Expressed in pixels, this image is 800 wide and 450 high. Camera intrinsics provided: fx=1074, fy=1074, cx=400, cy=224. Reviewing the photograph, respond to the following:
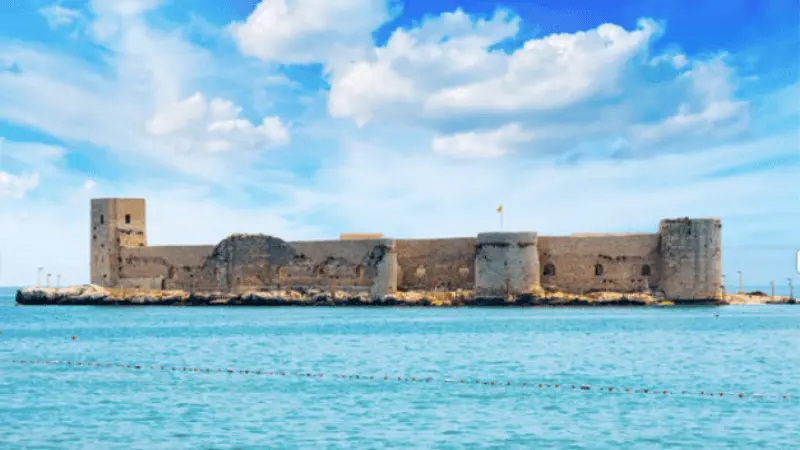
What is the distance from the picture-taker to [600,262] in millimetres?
41719

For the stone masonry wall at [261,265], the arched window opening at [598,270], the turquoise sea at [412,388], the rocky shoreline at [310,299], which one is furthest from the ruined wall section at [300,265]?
the turquoise sea at [412,388]

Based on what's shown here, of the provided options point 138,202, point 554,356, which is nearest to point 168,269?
point 138,202

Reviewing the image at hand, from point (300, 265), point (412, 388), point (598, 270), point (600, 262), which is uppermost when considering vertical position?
point (300, 265)

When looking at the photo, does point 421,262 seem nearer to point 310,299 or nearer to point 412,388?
point 310,299

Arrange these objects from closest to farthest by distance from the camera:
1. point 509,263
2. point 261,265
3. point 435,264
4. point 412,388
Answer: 1. point 412,388
2. point 509,263
3. point 435,264
4. point 261,265

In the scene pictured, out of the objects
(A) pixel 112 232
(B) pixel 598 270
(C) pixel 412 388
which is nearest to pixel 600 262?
(B) pixel 598 270

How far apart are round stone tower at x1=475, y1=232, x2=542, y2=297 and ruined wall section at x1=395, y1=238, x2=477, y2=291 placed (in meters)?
1.56

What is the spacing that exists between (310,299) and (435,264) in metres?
5.94

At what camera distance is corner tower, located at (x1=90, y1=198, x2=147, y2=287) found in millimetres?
48906

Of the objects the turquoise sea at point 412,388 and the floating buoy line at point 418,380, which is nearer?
the turquoise sea at point 412,388

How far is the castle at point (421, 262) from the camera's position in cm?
4034

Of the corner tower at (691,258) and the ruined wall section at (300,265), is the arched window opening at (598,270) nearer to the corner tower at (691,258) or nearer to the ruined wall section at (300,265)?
the corner tower at (691,258)

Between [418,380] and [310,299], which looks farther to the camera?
[310,299]

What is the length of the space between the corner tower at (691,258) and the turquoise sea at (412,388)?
314 inches
